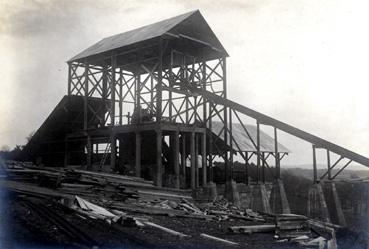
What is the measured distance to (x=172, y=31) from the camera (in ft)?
70.0

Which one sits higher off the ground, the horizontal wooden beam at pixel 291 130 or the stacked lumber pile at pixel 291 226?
the horizontal wooden beam at pixel 291 130

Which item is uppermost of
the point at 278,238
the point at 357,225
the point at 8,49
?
the point at 8,49

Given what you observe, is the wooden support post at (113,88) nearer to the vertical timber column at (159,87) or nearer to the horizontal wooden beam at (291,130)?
the vertical timber column at (159,87)

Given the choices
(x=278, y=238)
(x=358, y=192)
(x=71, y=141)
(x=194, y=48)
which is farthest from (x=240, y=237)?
(x=358, y=192)

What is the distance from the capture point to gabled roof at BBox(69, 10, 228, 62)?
21.6 meters

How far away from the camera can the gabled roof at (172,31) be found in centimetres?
2162

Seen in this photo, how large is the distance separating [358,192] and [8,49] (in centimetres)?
3110

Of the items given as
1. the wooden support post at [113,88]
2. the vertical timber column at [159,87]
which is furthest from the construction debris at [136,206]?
the wooden support post at [113,88]

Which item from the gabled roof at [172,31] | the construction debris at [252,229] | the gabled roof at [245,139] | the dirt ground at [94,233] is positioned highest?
the gabled roof at [172,31]

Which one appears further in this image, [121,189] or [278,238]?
[121,189]

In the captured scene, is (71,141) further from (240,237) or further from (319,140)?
(240,237)

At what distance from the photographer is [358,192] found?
3366cm

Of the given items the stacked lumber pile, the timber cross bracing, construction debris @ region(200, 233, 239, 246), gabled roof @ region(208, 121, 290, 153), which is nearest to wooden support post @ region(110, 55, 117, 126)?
the timber cross bracing

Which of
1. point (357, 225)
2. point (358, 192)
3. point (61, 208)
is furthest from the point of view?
point (358, 192)
